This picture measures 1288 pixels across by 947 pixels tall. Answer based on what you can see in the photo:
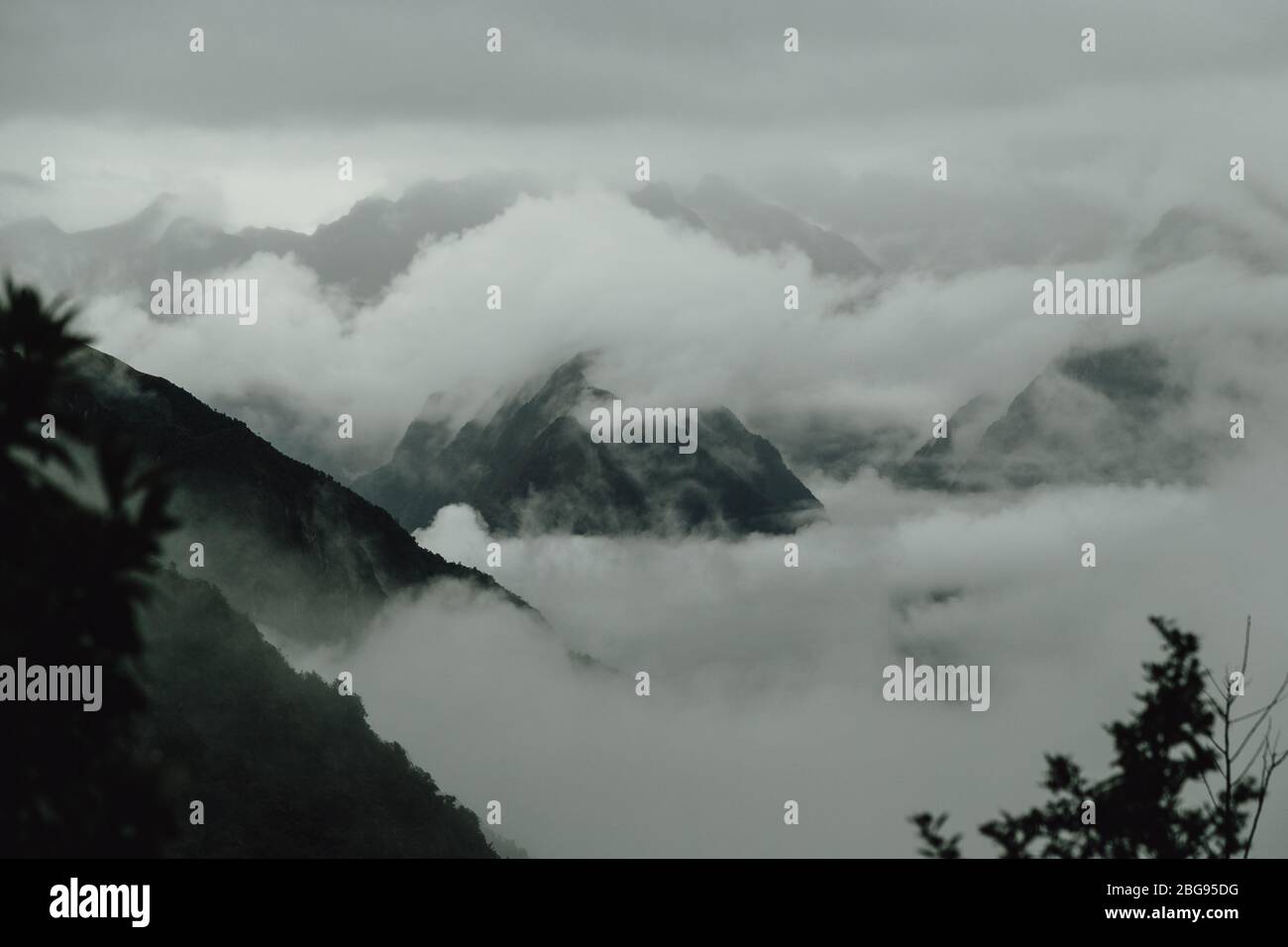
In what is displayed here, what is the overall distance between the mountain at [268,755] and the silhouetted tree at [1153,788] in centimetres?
11256

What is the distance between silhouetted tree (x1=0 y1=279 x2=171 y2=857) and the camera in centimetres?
1478

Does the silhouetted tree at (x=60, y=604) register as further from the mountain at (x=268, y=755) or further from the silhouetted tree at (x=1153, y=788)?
the mountain at (x=268, y=755)

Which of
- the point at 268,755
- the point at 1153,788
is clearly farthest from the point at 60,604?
the point at 268,755

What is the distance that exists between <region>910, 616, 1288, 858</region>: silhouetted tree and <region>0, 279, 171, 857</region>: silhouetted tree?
19.6 meters

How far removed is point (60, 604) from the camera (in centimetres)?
1510

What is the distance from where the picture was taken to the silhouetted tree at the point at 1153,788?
3045 cm

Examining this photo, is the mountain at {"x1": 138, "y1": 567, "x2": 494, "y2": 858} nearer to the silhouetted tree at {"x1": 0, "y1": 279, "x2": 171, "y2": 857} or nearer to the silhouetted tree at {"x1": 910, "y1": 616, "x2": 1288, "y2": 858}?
the silhouetted tree at {"x1": 910, "y1": 616, "x2": 1288, "y2": 858}

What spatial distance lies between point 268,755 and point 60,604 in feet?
525

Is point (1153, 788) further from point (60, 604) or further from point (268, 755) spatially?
point (268, 755)

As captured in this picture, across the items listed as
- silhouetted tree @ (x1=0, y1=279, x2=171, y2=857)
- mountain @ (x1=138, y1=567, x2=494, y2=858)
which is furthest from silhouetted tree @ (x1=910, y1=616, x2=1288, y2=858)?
mountain @ (x1=138, y1=567, x2=494, y2=858)

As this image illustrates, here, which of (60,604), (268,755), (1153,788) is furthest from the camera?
(268,755)
